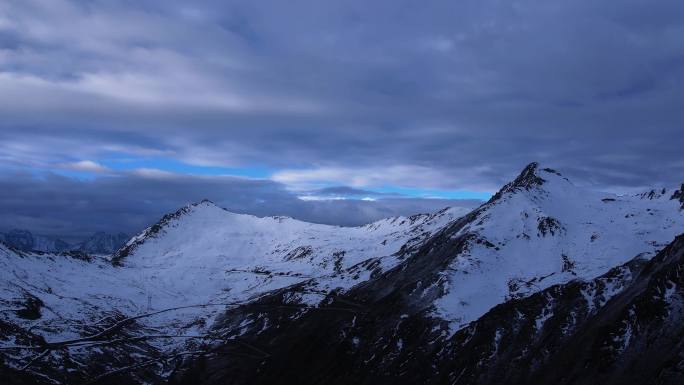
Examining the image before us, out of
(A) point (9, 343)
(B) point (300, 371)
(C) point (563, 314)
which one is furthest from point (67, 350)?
(C) point (563, 314)

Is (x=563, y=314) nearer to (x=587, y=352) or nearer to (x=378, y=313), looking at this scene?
(x=587, y=352)

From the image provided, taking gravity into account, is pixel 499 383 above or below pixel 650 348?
below

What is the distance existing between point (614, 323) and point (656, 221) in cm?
10659

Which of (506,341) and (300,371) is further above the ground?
(506,341)

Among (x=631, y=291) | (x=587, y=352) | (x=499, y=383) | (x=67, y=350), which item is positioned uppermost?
(x=631, y=291)

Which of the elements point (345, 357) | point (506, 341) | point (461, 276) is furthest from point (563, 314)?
point (345, 357)

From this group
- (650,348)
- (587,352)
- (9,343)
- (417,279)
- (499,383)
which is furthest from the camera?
(417,279)

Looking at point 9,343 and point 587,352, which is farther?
point 9,343

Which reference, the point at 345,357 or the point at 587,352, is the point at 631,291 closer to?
the point at 587,352

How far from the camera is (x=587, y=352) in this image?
111500 millimetres

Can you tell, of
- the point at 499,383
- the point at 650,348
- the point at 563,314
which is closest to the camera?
the point at 650,348

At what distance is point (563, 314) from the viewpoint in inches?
5340

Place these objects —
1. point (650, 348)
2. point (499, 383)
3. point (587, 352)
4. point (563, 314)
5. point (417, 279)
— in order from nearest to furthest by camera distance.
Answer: point (650, 348)
point (587, 352)
point (499, 383)
point (563, 314)
point (417, 279)

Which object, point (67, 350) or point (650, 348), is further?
point (67, 350)
